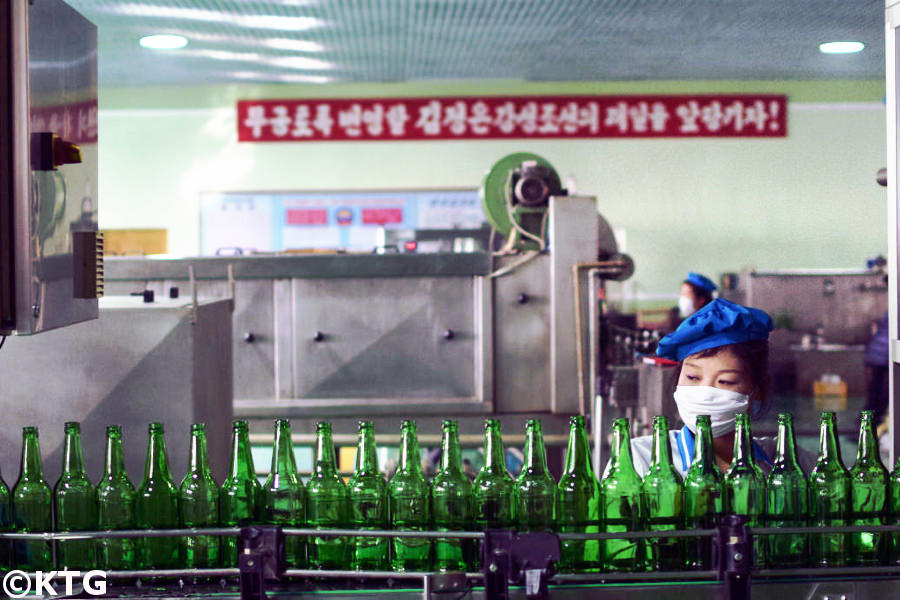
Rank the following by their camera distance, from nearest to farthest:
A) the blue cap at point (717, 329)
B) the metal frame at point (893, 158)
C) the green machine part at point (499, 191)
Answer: the metal frame at point (893, 158), the blue cap at point (717, 329), the green machine part at point (499, 191)

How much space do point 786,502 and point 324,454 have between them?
0.67m

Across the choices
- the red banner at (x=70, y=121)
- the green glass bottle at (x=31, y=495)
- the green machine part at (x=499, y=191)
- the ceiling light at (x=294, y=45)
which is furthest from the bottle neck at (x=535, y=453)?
the ceiling light at (x=294, y=45)

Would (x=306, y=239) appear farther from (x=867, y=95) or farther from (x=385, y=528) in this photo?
(x=385, y=528)

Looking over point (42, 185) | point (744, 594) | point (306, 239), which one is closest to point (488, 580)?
point (744, 594)

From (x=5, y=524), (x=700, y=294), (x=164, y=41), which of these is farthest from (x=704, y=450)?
(x=164, y=41)

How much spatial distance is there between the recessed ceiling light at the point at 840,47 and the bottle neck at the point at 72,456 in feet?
19.4

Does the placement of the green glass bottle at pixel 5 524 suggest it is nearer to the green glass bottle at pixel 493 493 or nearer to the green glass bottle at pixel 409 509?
the green glass bottle at pixel 409 509

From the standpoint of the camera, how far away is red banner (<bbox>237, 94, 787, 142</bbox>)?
7535 millimetres

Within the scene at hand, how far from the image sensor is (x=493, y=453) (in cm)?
129

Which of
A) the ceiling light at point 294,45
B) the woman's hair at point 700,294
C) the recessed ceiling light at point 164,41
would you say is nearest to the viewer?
the woman's hair at point 700,294

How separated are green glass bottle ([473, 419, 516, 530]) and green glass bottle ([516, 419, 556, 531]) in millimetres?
13

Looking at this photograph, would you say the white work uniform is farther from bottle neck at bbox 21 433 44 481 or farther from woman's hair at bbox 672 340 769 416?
bottle neck at bbox 21 433 44 481

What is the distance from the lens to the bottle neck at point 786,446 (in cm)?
130

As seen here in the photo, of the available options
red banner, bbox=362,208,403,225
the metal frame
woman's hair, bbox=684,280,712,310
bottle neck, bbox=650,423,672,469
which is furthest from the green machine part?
red banner, bbox=362,208,403,225
